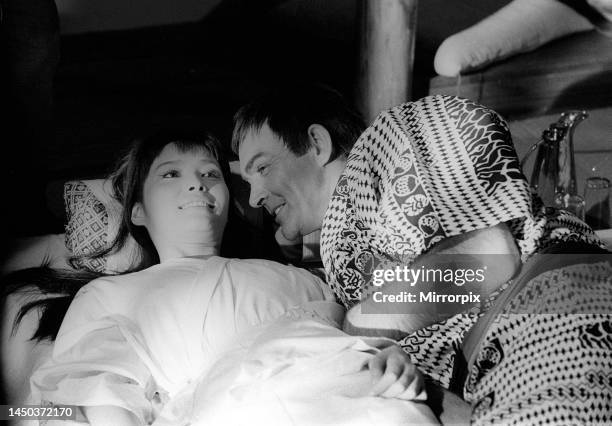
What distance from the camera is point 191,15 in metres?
1.13

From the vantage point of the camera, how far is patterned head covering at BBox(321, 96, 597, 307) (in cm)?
78

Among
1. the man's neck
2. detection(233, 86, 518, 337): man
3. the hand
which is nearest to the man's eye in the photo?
detection(233, 86, 518, 337): man

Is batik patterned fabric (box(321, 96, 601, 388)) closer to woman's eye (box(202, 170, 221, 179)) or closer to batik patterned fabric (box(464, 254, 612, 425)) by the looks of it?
batik patterned fabric (box(464, 254, 612, 425))

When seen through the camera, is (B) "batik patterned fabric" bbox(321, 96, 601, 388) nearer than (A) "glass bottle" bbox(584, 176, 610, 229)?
Yes

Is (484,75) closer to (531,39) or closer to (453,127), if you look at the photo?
(531,39)

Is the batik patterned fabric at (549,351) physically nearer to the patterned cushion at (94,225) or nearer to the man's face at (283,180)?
the man's face at (283,180)

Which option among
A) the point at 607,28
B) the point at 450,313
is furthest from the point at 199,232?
the point at 607,28

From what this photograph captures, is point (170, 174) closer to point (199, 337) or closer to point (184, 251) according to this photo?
point (184, 251)

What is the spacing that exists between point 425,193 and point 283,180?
278 mm

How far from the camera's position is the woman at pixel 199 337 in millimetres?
701

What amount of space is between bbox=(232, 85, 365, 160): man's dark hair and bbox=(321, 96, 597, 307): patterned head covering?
0.13 metres

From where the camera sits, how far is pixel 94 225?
3.42 ft

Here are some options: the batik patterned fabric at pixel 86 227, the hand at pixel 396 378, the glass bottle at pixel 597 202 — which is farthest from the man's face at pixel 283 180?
the glass bottle at pixel 597 202

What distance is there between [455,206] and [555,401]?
23 centimetres
